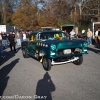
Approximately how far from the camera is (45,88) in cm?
513

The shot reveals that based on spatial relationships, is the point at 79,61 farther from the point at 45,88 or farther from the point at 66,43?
the point at 45,88

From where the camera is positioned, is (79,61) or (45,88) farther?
(79,61)

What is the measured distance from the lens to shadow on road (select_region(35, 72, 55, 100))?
4.55 metres

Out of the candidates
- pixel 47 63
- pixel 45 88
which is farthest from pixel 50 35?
pixel 45 88

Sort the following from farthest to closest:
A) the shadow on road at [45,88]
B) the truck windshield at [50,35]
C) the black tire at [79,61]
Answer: the truck windshield at [50,35] → the black tire at [79,61] → the shadow on road at [45,88]

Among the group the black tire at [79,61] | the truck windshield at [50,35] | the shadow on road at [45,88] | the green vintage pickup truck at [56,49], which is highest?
the truck windshield at [50,35]

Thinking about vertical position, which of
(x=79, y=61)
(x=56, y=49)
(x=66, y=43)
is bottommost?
(x=79, y=61)

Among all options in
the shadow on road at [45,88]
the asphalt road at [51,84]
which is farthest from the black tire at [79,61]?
the shadow on road at [45,88]

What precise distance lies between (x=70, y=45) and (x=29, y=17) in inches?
1516

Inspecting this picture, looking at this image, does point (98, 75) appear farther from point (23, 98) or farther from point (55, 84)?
point (23, 98)

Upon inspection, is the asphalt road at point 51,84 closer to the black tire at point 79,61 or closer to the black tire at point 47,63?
the black tire at point 47,63

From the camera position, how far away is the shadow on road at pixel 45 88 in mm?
4555

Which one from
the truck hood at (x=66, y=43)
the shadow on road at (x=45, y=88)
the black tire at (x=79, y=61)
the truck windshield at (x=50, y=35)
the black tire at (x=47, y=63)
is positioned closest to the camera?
the shadow on road at (x=45, y=88)

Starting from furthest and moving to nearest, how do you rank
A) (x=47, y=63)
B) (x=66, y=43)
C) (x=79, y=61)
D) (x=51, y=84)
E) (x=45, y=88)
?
(x=79, y=61), (x=47, y=63), (x=66, y=43), (x=51, y=84), (x=45, y=88)
